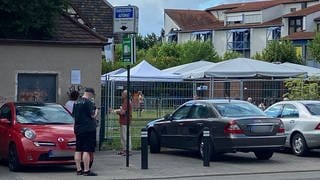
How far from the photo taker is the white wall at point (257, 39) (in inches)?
3703

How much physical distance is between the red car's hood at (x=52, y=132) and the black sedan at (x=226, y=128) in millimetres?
3842

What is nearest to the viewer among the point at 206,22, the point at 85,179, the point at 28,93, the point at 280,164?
the point at 85,179

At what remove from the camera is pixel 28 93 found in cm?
2370

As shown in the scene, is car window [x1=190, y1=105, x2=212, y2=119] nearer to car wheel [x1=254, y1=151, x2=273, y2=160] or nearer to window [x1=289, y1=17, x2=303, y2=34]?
car wheel [x1=254, y1=151, x2=273, y2=160]

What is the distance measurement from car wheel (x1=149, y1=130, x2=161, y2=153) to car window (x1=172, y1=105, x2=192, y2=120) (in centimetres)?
97

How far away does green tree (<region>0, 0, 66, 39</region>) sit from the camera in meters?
23.0

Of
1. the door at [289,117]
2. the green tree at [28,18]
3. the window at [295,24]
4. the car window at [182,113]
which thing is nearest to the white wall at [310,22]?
the window at [295,24]

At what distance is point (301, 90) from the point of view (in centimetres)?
2778

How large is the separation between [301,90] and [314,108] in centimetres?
631

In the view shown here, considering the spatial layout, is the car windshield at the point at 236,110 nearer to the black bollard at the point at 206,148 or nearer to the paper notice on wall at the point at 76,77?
the black bollard at the point at 206,148

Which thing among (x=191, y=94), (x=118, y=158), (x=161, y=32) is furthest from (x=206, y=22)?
(x=118, y=158)

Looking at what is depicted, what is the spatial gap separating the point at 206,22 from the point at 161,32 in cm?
993

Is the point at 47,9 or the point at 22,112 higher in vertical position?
the point at 47,9

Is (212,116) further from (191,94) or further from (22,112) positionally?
(191,94)
